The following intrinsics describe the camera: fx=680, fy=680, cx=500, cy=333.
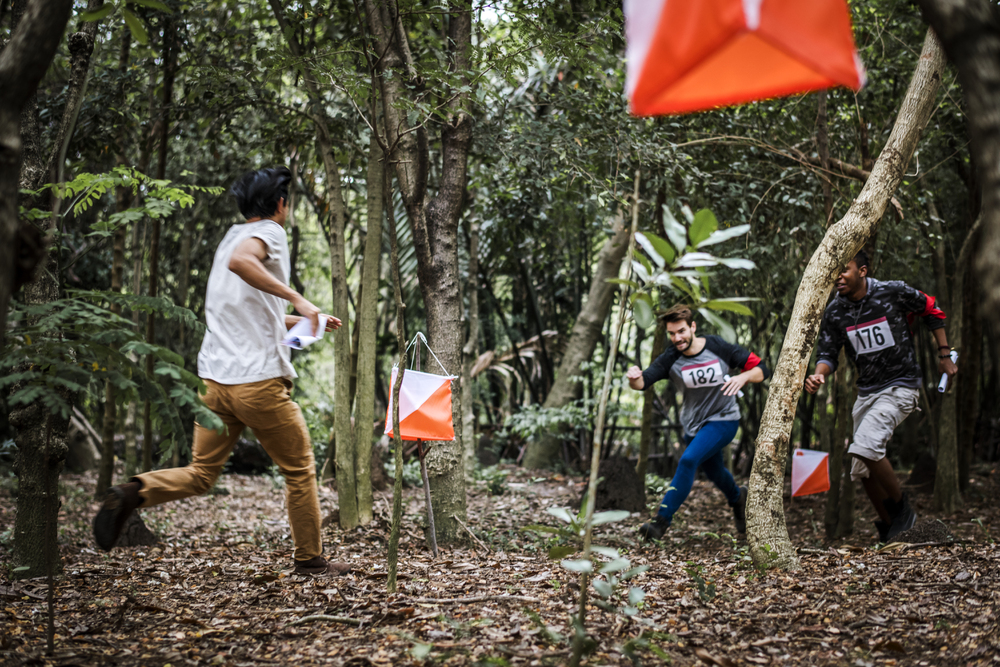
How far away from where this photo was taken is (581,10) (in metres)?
4.88

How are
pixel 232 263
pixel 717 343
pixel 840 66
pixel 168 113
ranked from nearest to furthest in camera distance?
pixel 840 66, pixel 232 263, pixel 717 343, pixel 168 113

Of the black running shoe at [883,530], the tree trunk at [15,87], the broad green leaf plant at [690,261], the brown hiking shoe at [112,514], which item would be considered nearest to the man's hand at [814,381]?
the black running shoe at [883,530]

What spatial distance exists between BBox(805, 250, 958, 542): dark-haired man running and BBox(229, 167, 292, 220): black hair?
2.97m

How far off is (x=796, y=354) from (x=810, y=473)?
1505 millimetres

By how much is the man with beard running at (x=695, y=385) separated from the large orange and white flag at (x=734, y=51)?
8.73 feet

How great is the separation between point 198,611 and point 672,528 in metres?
3.47

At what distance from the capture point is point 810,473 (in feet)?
13.9

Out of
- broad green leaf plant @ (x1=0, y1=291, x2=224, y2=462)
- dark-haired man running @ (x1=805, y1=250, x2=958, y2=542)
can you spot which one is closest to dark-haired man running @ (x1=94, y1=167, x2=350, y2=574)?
broad green leaf plant @ (x1=0, y1=291, x2=224, y2=462)

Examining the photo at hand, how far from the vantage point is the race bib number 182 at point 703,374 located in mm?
4109

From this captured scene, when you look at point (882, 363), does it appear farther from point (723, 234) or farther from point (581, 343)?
point (581, 343)

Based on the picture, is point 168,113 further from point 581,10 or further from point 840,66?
point 840,66

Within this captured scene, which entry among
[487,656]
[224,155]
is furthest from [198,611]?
[224,155]

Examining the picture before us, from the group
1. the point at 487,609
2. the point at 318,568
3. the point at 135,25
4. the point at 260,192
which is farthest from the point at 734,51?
the point at 318,568

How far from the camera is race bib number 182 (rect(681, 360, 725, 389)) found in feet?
13.5
